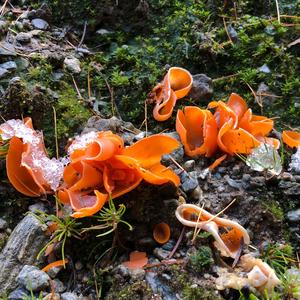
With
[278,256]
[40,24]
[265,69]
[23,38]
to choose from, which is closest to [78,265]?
[278,256]

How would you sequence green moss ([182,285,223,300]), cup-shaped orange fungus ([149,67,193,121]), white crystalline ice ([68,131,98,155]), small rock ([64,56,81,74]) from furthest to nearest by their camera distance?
small rock ([64,56,81,74]) → cup-shaped orange fungus ([149,67,193,121]) → white crystalline ice ([68,131,98,155]) → green moss ([182,285,223,300])

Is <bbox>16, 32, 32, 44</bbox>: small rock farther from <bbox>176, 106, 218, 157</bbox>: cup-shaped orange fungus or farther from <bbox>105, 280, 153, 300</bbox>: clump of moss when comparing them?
<bbox>105, 280, 153, 300</bbox>: clump of moss

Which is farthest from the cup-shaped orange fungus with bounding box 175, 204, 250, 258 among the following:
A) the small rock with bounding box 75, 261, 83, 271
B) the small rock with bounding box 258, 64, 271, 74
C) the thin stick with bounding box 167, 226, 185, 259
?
the small rock with bounding box 258, 64, 271, 74

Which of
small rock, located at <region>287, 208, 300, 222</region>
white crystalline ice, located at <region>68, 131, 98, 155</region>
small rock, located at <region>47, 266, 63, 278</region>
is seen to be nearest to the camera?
small rock, located at <region>47, 266, 63, 278</region>

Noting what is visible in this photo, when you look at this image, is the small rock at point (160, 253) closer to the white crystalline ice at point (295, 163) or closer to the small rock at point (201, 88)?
the white crystalline ice at point (295, 163)

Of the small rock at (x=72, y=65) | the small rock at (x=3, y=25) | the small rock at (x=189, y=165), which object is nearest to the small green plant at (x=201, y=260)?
the small rock at (x=189, y=165)

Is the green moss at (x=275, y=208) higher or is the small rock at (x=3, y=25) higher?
the small rock at (x=3, y=25)
